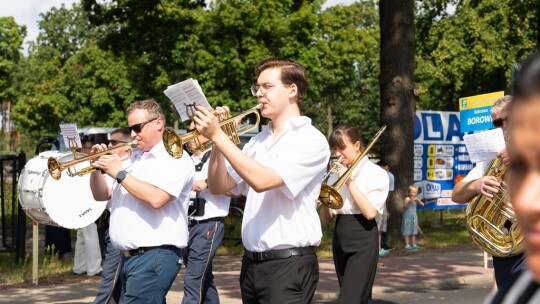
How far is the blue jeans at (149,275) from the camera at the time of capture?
570 centimetres

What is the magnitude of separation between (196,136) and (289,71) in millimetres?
787

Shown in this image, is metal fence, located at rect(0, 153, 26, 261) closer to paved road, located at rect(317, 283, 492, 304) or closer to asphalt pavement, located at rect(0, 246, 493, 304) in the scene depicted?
asphalt pavement, located at rect(0, 246, 493, 304)

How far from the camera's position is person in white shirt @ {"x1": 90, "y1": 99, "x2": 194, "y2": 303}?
5.69 meters

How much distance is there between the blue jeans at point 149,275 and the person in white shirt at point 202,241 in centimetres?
236

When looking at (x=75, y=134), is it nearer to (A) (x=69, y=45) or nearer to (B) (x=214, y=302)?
(B) (x=214, y=302)

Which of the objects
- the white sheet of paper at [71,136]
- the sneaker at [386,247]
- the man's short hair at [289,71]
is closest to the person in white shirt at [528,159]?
the man's short hair at [289,71]

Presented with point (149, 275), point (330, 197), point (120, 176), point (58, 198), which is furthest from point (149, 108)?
point (58, 198)

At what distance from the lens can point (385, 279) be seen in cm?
1260

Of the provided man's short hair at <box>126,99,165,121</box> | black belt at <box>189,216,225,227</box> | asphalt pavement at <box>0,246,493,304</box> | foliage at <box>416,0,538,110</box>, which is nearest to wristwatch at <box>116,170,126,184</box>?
man's short hair at <box>126,99,165,121</box>

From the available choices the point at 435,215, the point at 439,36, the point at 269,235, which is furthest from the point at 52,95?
the point at 269,235

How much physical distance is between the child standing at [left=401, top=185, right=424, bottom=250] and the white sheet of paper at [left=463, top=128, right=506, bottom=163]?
10.8 meters

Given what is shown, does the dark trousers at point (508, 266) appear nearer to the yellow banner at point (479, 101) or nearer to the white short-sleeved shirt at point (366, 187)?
the white short-sleeved shirt at point (366, 187)

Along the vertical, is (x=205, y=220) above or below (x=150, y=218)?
below

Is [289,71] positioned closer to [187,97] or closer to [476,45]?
[187,97]
